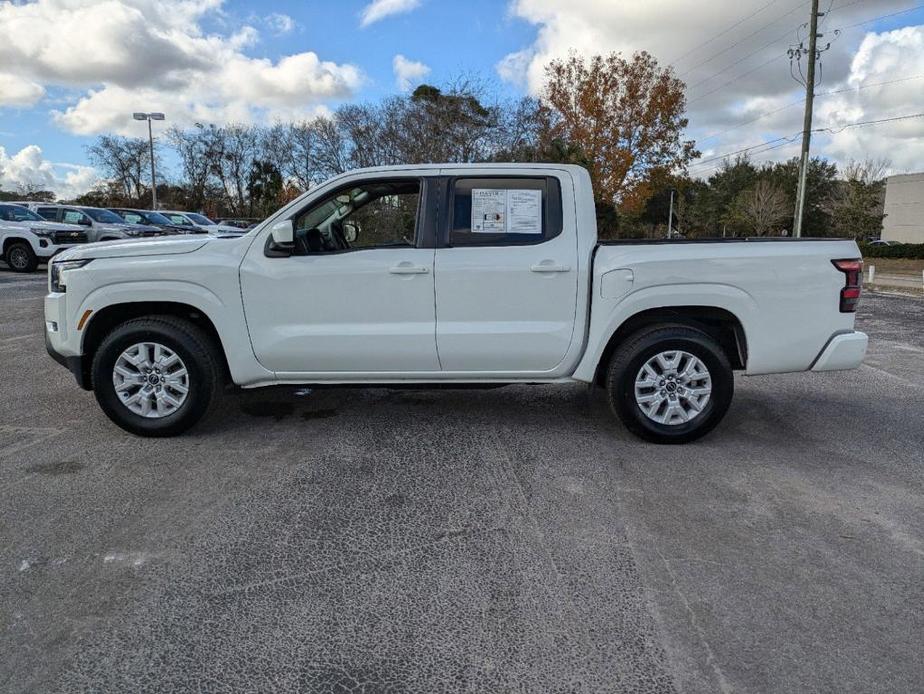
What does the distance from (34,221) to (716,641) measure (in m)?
21.0

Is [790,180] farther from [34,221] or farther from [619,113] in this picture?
[34,221]

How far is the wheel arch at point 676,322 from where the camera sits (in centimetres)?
462

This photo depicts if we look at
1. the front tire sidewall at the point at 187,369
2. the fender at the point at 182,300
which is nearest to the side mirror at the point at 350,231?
the fender at the point at 182,300

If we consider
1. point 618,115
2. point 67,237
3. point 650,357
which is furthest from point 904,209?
point 650,357

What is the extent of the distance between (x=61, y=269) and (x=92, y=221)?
17399 millimetres

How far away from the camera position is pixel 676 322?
15.2 feet

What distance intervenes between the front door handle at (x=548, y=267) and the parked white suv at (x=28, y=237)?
57.9ft

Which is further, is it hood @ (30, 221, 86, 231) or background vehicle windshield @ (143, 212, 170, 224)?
background vehicle windshield @ (143, 212, 170, 224)

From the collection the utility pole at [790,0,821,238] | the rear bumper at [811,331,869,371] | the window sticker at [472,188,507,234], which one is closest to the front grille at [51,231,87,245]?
the window sticker at [472,188,507,234]

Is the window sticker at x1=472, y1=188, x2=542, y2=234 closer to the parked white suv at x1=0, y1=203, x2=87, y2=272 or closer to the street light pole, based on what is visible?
the parked white suv at x1=0, y1=203, x2=87, y2=272

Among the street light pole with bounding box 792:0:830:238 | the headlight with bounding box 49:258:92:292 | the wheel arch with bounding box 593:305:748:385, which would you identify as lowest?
the wheel arch with bounding box 593:305:748:385

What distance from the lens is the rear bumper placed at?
4488mm

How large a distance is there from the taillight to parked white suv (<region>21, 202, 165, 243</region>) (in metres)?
18.2

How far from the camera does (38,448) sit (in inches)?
178
